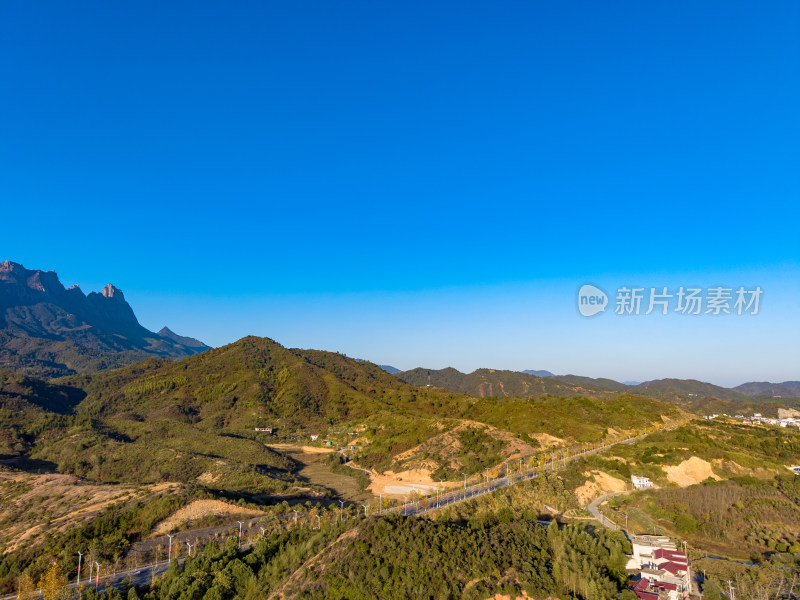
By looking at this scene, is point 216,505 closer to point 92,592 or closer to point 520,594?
point 92,592

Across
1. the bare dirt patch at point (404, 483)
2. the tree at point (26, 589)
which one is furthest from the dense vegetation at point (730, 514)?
the tree at point (26, 589)

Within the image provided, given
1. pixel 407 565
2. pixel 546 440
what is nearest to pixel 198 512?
pixel 407 565

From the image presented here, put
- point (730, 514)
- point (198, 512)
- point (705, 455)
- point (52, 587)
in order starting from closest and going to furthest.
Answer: point (52, 587) < point (730, 514) < point (198, 512) < point (705, 455)

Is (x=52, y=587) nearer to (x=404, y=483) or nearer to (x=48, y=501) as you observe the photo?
(x=48, y=501)

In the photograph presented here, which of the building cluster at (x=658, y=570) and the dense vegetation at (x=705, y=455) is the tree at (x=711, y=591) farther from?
the dense vegetation at (x=705, y=455)

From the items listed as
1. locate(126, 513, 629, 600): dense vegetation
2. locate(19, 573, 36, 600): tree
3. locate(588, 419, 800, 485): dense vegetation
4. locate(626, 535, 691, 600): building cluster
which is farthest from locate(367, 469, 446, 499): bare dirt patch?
locate(19, 573, 36, 600): tree

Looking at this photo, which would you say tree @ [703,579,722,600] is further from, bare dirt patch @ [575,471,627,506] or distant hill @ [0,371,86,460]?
distant hill @ [0,371,86,460]
